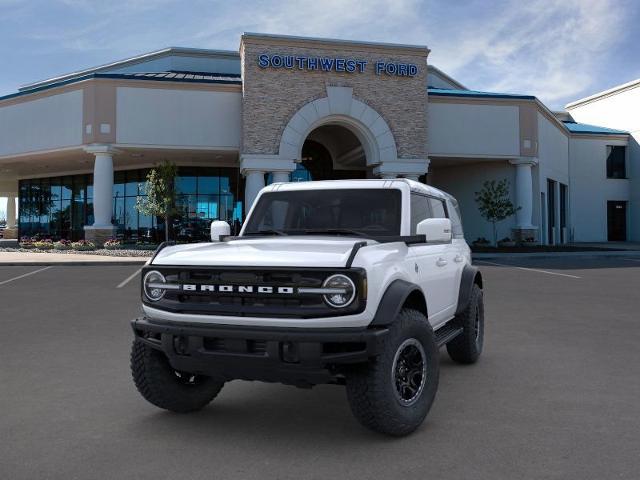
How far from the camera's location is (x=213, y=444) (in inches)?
154

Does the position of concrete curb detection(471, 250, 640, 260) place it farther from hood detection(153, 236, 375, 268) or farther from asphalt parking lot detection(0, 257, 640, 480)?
hood detection(153, 236, 375, 268)

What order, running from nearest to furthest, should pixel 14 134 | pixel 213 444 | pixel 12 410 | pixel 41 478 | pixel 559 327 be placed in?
pixel 41 478
pixel 213 444
pixel 12 410
pixel 559 327
pixel 14 134

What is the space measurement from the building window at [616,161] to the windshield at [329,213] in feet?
138

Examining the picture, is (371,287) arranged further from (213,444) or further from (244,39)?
(244,39)

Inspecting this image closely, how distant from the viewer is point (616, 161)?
41938mm

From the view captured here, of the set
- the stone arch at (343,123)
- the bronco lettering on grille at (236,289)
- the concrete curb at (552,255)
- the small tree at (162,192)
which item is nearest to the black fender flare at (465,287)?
the bronco lettering on grille at (236,289)

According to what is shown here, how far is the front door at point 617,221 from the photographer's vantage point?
42.2 m

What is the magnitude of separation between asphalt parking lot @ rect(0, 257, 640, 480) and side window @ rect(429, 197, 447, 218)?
63.4 inches

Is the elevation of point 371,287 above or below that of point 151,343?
above

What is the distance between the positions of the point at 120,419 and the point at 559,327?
21.0 ft

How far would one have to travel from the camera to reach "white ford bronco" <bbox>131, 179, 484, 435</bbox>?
3650 mm

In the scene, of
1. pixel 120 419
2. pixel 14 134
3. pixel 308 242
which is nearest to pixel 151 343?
pixel 120 419

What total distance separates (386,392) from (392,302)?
59 centimetres

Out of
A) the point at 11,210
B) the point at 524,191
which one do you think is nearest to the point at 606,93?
the point at 524,191
